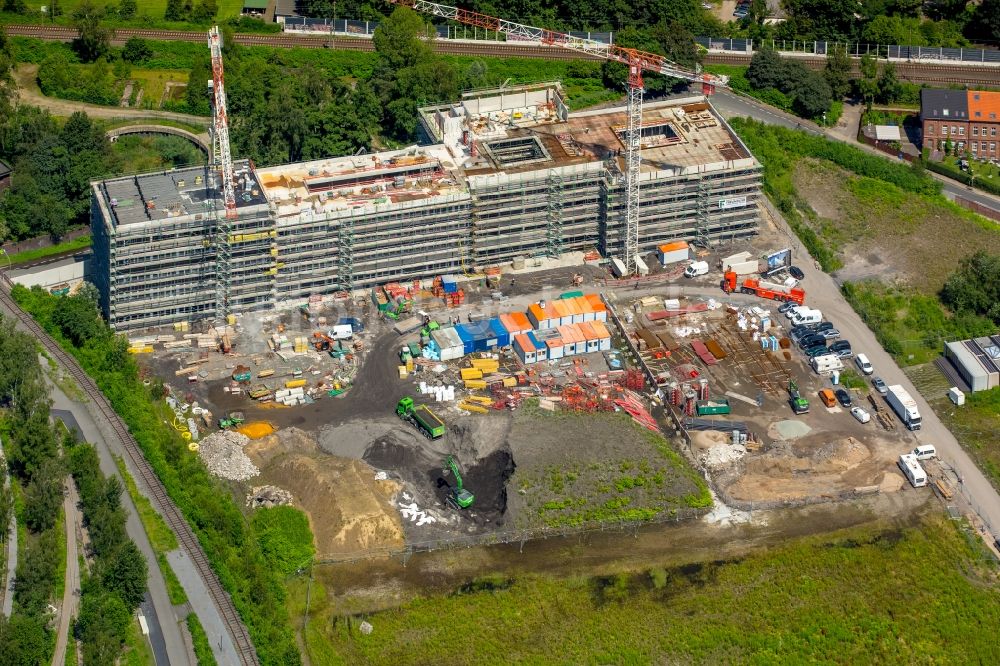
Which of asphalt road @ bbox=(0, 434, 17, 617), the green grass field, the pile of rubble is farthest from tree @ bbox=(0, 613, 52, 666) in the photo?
the pile of rubble

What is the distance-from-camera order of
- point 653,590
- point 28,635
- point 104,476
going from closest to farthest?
point 28,635 < point 653,590 < point 104,476

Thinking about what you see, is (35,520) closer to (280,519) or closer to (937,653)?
(280,519)

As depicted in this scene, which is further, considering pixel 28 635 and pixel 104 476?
pixel 104 476

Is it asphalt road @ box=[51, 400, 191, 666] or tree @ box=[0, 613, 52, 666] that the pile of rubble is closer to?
asphalt road @ box=[51, 400, 191, 666]

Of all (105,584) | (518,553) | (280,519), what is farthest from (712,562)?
(105,584)

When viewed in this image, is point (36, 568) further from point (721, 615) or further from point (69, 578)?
point (721, 615)

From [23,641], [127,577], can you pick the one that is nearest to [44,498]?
[127,577]

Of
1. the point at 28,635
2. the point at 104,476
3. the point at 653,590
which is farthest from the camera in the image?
the point at 104,476
